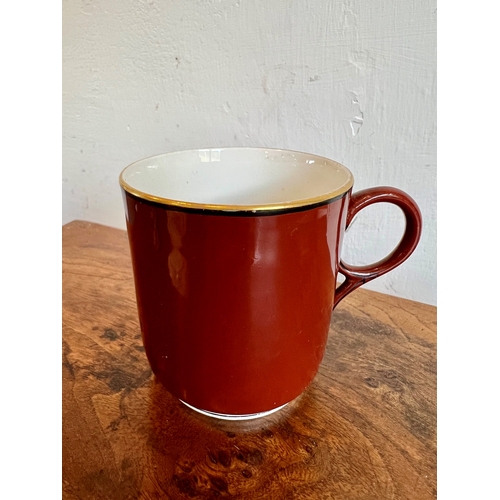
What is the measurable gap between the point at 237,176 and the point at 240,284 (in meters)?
0.16

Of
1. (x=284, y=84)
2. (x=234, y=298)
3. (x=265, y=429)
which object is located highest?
(x=284, y=84)

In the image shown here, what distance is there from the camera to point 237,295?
0.29 meters

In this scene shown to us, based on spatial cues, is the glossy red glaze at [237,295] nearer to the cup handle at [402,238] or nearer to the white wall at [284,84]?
the cup handle at [402,238]

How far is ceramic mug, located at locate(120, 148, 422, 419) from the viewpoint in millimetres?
276

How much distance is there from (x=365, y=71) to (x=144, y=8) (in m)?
0.28

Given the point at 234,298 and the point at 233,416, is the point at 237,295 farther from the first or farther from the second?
the point at 233,416

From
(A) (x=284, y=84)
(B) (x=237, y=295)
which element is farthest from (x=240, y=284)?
(A) (x=284, y=84)

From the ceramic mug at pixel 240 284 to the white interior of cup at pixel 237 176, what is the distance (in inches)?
0.4

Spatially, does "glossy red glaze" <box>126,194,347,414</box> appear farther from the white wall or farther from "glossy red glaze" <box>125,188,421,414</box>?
the white wall

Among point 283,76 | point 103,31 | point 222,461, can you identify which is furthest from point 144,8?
point 222,461

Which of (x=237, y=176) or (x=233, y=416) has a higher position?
(x=237, y=176)

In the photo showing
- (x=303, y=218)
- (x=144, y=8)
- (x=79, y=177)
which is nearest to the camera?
(x=303, y=218)

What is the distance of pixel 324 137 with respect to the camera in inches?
20.4

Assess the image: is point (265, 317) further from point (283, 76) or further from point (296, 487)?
point (283, 76)
